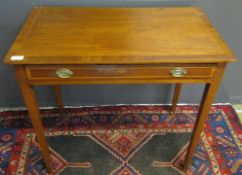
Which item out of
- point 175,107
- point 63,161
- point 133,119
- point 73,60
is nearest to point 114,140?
point 133,119

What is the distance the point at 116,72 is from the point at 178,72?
0.27 metres

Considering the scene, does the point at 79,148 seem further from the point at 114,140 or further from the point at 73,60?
the point at 73,60

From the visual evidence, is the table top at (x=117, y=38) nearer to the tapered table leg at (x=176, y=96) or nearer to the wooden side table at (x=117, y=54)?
the wooden side table at (x=117, y=54)

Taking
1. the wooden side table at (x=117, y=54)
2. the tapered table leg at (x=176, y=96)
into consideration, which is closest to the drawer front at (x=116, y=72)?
the wooden side table at (x=117, y=54)

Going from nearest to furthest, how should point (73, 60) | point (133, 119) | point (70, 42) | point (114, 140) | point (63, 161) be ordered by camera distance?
point (73, 60)
point (70, 42)
point (63, 161)
point (114, 140)
point (133, 119)

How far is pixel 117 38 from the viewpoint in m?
1.14

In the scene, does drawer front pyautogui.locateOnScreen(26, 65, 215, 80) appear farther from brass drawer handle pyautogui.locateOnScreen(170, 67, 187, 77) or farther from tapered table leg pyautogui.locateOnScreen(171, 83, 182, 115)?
tapered table leg pyautogui.locateOnScreen(171, 83, 182, 115)

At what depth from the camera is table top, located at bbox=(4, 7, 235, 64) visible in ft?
3.32

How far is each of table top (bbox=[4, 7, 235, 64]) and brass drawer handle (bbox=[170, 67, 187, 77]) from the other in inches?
2.4

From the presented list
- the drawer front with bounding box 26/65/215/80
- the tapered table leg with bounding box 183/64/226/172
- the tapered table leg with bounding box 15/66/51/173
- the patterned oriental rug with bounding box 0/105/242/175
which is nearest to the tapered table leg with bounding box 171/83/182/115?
the patterned oriental rug with bounding box 0/105/242/175

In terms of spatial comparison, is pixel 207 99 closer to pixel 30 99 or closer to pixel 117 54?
pixel 117 54

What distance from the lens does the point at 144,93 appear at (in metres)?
1.90

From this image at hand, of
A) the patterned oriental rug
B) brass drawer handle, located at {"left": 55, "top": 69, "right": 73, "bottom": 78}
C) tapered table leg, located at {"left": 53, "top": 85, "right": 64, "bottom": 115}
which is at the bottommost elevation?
the patterned oriental rug

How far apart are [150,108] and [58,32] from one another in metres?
1.04
